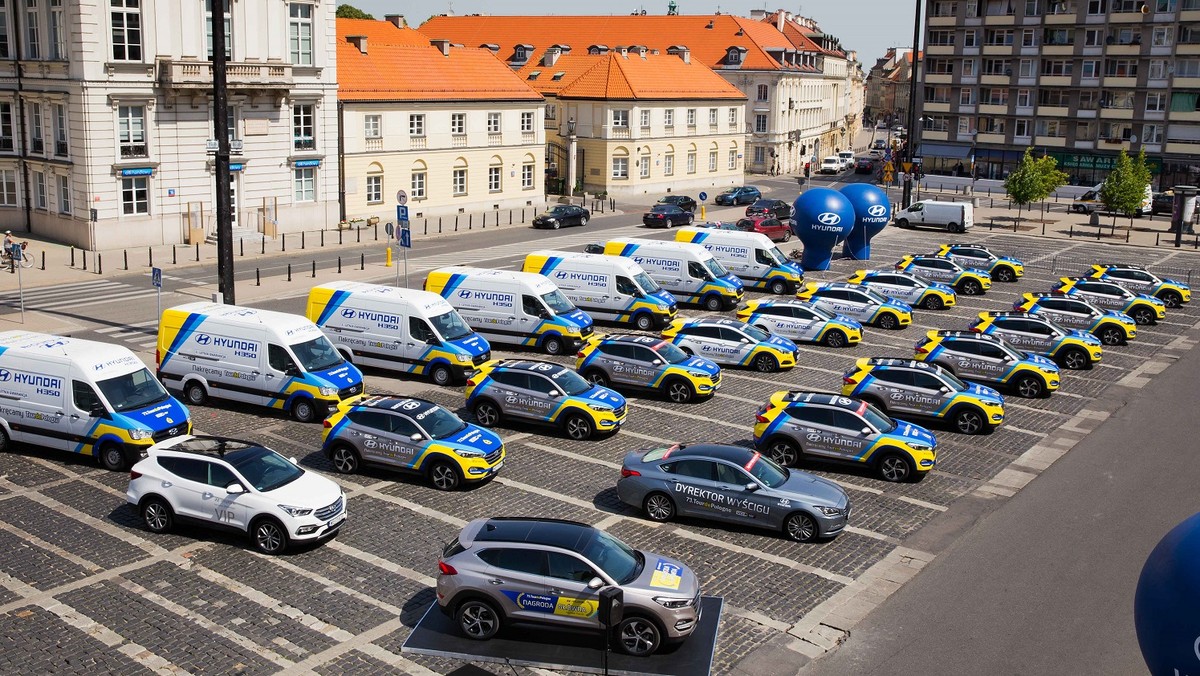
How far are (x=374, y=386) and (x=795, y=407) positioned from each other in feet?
35.9

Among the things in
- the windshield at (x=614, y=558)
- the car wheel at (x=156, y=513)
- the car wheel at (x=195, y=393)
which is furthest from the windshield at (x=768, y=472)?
the car wheel at (x=195, y=393)

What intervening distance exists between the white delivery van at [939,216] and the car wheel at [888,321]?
28.0m

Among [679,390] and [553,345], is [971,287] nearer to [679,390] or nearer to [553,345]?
[553,345]

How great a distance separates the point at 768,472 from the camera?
19.6 m

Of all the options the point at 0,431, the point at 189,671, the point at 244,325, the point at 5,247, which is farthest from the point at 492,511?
the point at 5,247

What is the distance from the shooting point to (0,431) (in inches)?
869

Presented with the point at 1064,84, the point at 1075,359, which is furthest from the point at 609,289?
the point at 1064,84

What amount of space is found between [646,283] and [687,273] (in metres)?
3.22

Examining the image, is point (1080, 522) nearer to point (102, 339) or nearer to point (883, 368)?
point (883, 368)

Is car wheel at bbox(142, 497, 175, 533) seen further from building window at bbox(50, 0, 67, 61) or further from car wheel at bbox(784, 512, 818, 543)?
building window at bbox(50, 0, 67, 61)

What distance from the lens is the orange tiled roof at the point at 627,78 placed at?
73.2 m

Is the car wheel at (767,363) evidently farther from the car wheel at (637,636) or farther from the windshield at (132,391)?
the car wheel at (637,636)

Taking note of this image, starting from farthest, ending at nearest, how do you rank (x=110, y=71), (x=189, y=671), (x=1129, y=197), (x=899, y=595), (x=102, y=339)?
(x=1129, y=197) < (x=110, y=71) < (x=102, y=339) < (x=899, y=595) < (x=189, y=671)

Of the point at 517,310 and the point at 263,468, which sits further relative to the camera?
the point at 517,310
